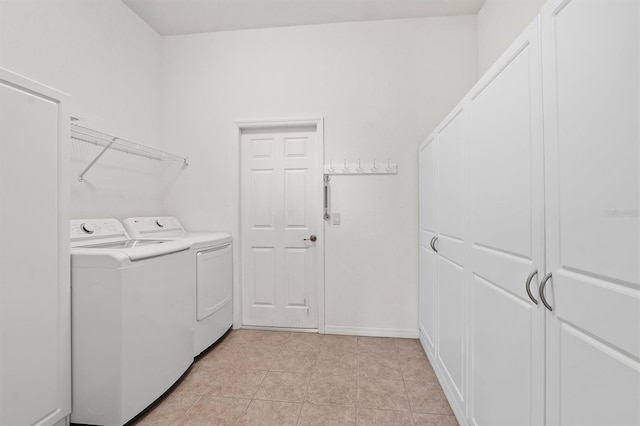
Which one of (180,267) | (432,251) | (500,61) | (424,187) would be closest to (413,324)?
(432,251)

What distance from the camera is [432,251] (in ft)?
6.82

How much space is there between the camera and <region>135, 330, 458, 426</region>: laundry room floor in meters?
1.60

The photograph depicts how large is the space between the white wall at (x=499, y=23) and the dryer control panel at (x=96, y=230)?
10.6 ft

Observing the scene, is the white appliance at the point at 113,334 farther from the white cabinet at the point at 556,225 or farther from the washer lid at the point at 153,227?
the white cabinet at the point at 556,225

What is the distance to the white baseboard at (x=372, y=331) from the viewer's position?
2.61 metres

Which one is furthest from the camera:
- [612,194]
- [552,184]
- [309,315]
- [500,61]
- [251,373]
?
[309,315]

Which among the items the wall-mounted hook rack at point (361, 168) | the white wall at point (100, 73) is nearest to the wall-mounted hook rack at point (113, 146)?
the white wall at point (100, 73)

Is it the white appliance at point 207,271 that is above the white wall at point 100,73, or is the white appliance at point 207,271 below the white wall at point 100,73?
below

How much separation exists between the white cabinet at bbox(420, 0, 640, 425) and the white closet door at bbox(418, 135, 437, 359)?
0.65 meters

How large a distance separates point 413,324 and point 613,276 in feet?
7.23

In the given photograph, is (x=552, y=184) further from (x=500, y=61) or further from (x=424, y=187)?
(x=424, y=187)

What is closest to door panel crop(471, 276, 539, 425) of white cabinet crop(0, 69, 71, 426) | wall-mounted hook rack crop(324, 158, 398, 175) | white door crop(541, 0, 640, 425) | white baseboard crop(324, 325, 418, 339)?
white door crop(541, 0, 640, 425)

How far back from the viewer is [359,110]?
2664 millimetres

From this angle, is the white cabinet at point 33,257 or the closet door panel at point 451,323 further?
the closet door panel at point 451,323
